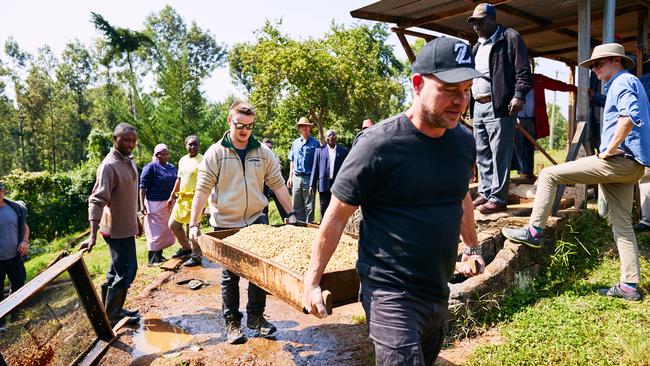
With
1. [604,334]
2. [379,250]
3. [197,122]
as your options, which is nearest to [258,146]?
[379,250]

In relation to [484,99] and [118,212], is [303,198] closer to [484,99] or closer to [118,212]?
[118,212]

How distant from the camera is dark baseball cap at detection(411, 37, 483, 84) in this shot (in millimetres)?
2062

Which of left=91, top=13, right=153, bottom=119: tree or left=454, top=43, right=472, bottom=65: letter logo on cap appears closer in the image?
left=454, top=43, right=472, bottom=65: letter logo on cap

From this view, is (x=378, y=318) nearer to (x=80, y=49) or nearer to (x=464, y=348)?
(x=464, y=348)

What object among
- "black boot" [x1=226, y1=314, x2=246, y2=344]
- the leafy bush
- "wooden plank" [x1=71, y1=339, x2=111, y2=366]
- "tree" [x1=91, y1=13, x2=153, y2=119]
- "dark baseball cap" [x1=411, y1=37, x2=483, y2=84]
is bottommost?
the leafy bush

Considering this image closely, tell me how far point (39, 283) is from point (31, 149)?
176 ft

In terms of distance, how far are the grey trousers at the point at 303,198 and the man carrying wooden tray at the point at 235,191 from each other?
4.88 meters

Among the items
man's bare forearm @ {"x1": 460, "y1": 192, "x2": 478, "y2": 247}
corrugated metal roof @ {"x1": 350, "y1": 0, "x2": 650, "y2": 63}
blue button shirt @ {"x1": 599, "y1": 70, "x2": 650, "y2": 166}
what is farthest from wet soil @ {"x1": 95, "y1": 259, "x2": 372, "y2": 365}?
corrugated metal roof @ {"x1": 350, "y1": 0, "x2": 650, "y2": 63}

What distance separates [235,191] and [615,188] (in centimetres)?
354

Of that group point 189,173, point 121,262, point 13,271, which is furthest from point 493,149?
point 13,271

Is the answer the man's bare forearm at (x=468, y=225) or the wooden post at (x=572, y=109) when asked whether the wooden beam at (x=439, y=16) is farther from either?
the man's bare forearm at (x=468, y=225)

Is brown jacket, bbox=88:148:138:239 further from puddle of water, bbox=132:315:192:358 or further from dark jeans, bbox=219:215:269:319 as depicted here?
dark jeans, bbox=219:215:269:319

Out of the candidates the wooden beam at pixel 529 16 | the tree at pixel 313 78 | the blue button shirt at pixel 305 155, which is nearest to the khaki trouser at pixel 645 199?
the wooden beam at pixel 529 16

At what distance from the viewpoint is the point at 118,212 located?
194 inches
